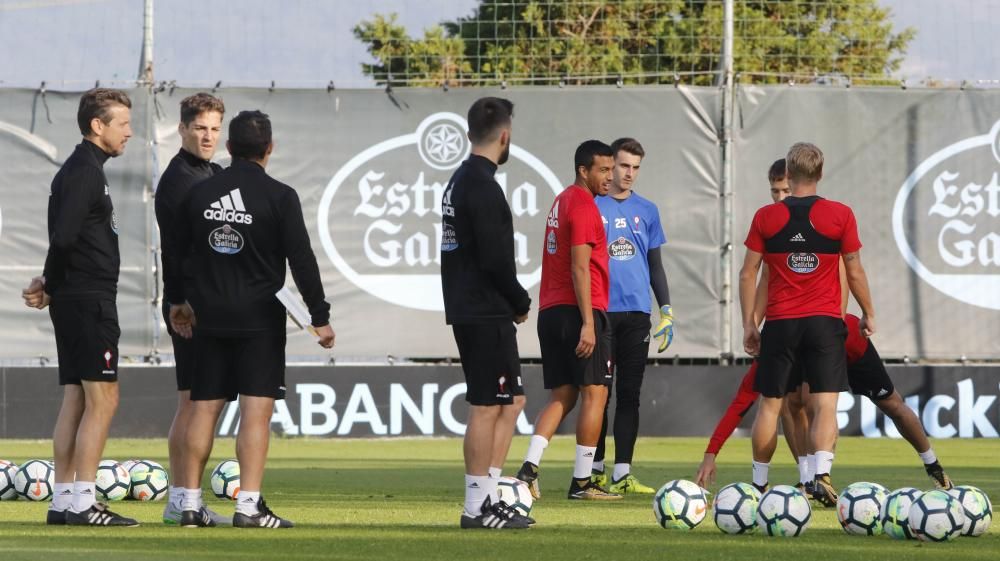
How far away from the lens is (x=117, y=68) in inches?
631

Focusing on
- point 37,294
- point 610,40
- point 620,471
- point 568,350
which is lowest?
point 620,471

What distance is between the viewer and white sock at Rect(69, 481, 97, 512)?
7.31 meters

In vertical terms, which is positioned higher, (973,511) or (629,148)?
(629,148)

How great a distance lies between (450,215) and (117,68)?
970cm

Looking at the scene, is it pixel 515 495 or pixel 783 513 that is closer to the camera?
pixel 783 513

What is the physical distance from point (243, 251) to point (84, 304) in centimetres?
89

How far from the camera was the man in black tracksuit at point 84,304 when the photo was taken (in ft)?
24.0

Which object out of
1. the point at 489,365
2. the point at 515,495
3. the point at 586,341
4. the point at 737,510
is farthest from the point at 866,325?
the point at 489,365

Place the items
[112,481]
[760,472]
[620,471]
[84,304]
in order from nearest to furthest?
[84,304], [760,472], [112,481], [620,471]

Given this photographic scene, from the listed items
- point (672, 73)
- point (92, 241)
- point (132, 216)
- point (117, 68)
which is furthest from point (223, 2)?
point (92, 241)

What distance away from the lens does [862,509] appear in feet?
23.5

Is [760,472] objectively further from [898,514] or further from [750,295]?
[898,514]

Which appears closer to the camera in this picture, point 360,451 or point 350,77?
point 360,451

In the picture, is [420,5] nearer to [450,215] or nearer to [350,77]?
[350,77]
